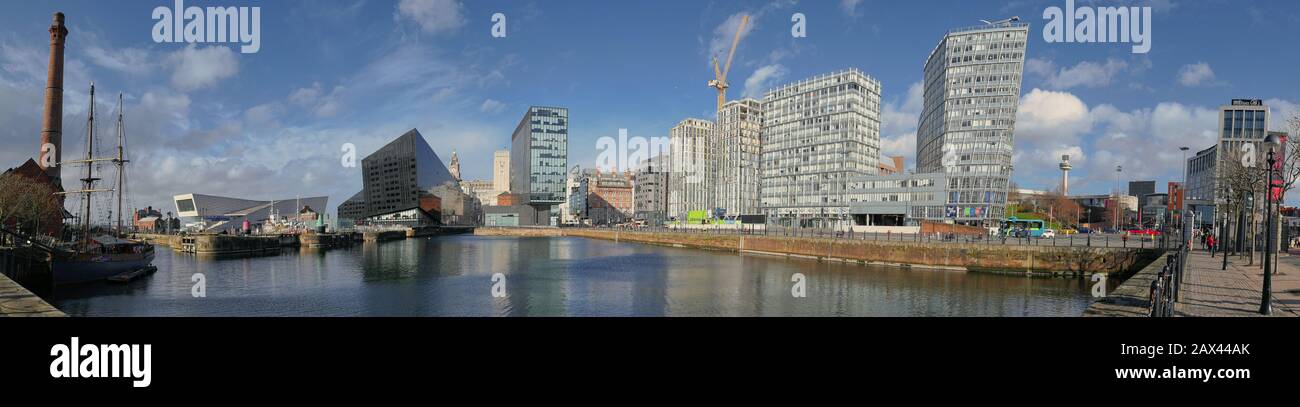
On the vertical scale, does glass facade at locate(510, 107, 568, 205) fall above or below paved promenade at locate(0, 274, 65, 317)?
above

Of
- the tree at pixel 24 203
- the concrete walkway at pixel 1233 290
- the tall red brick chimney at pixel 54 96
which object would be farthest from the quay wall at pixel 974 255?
the tall red brick chimney at pixel 54 96

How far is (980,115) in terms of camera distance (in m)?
80.4

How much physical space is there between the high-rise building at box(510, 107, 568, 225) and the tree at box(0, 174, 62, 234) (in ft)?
408

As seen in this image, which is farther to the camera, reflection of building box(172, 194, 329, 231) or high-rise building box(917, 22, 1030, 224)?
reflection of building box(172, 194, 329, 231)

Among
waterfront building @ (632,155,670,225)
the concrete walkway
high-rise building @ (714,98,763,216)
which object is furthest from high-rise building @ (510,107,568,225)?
the concrete walkway

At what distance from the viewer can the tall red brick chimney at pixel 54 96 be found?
4891cm

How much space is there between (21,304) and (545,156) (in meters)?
168

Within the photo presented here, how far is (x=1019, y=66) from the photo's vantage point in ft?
258

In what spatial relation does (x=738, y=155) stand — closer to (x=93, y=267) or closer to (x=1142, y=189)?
(x=1142, y=189)

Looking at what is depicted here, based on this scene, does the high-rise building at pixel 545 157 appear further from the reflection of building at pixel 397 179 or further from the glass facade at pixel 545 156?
the reflection of building at pixel 397 179

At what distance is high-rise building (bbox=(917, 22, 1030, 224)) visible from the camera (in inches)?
3103

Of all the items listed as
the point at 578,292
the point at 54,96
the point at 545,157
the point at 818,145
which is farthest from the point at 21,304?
the point at 545,157

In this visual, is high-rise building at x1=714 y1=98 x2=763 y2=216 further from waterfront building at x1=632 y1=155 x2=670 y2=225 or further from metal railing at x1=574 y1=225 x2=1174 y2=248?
metal railing at x1=574 y1=225 x2=1174 y2=248
